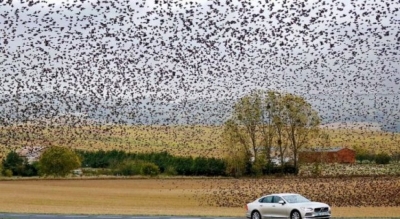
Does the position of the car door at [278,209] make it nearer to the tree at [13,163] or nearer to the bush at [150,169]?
the bush at [150,169]

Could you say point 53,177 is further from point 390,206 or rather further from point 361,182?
point 390,206

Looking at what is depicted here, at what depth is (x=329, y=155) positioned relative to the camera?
118125 millimetres

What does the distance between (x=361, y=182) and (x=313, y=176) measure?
1495 cm

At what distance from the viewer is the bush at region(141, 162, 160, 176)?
127 metres

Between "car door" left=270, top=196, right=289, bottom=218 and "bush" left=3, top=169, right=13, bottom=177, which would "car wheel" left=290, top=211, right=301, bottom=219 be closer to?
"car door" left=270, top=196, right=289, bottom=218

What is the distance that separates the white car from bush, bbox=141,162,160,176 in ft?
270

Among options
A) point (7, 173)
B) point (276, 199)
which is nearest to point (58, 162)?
point (7, 173)

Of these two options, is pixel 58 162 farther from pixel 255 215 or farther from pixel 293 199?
pixel 293 199

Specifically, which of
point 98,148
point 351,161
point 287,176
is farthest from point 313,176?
point 98,148

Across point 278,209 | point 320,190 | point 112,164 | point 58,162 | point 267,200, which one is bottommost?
point 278,209

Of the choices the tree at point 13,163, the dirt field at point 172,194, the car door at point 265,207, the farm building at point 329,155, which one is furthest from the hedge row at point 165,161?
the car door at point 265,207

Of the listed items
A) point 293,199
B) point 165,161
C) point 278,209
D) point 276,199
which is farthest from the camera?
point 165,161

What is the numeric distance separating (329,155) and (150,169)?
30169 mm

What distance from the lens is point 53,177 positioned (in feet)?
445
